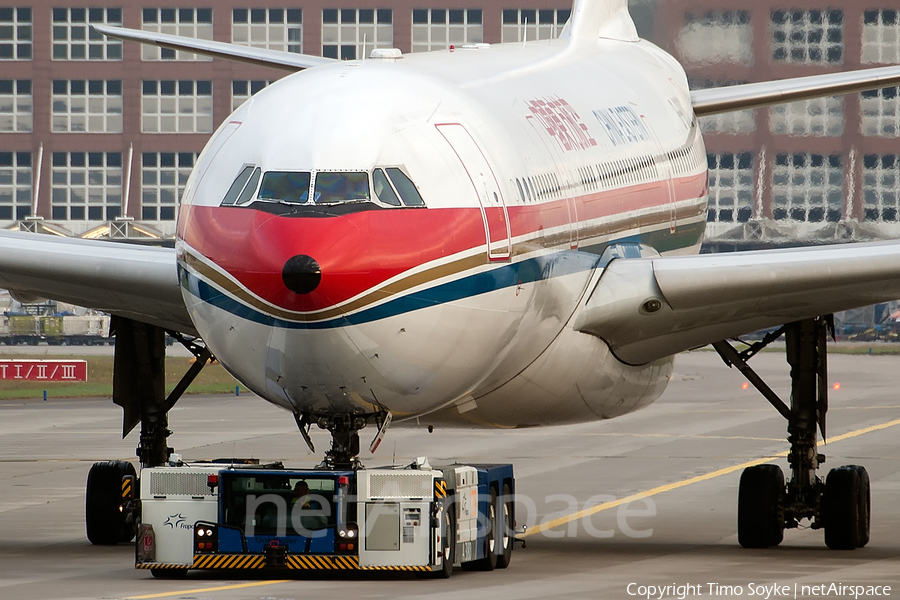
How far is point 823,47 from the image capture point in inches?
2825

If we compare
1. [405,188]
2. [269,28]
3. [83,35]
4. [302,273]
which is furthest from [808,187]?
[302,273]

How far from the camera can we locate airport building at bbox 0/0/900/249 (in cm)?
7625

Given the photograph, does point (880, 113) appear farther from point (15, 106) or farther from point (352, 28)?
point (15, 106)

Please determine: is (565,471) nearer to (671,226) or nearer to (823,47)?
(671,226)

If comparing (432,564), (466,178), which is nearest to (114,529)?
(432,564)

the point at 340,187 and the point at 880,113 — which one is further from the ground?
the point at 880,113

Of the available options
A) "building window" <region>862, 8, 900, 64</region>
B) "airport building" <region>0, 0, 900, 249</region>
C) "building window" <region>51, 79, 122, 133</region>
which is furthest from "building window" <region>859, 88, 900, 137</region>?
"building window" <region>51, 79, 122, 133</region>

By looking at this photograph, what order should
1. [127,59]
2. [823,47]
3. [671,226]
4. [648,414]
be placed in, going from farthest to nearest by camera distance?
[127,59] → [823,47] → [648,414] → [671,226]

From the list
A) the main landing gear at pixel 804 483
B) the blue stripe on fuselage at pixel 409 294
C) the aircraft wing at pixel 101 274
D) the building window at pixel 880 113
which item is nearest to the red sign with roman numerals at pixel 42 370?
the aircraft wing at pixel 101 274

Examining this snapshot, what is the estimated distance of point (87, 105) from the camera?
9238cm

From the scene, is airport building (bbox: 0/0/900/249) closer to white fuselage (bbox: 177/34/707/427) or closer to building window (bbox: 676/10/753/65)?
building window (bbox: 676/10/753/65)

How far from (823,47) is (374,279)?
61.4 meters

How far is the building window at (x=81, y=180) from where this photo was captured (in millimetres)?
92812

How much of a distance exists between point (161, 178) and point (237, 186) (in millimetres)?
79359
